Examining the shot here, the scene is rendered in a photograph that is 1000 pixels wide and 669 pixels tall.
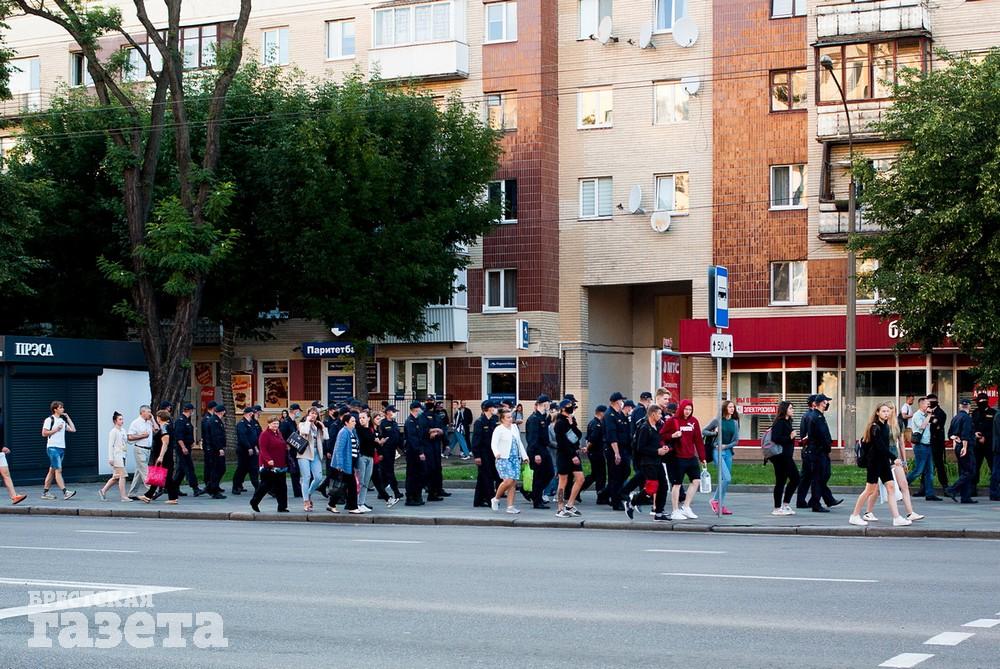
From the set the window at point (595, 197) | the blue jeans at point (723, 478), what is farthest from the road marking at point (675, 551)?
the window at point (595, 197)

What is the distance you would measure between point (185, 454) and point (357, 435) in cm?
483

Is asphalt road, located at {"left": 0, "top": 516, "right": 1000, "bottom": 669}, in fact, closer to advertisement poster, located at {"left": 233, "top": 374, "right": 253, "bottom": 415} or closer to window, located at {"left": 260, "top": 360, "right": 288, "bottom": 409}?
window, located at {"left": 260, "top": 360, "right": 288, "bottom": 409}

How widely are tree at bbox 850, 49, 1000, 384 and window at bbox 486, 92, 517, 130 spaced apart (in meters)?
15.8

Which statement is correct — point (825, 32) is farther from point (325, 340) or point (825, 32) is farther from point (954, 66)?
point (325, 340)

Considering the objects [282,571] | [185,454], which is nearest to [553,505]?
[185,454]

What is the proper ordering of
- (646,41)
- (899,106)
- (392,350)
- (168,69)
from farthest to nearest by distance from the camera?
1. (392,350)
2. (646,41)
3. (168,69)
4. (899,106)

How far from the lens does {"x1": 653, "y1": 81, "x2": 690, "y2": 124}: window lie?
1622 inches

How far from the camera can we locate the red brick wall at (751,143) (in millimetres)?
39969

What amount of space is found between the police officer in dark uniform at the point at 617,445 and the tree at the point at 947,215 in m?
7.73

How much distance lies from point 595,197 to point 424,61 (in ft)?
20.9

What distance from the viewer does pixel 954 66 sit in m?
29.9

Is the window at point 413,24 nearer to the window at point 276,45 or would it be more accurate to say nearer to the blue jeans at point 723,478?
the window at point 276,45

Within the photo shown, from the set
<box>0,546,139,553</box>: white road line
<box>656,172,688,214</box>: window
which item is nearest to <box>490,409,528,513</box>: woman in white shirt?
<box>0,546,139,553</box>: white road line

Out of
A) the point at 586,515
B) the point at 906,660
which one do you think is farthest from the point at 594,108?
the point at 906,660
